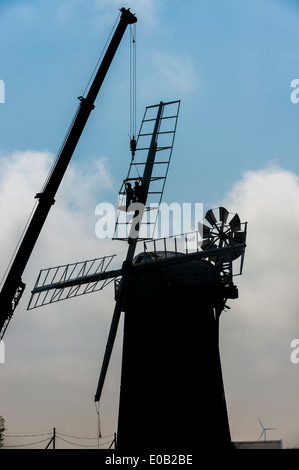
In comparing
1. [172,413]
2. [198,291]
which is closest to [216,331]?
[198,291]

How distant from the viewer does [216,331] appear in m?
38.5

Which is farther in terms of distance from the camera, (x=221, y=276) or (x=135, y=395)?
(x=221, y=276)

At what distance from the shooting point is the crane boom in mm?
36438

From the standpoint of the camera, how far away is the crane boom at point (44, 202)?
3644 centimetres

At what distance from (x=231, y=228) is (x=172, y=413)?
12931mm

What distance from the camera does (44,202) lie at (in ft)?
125
